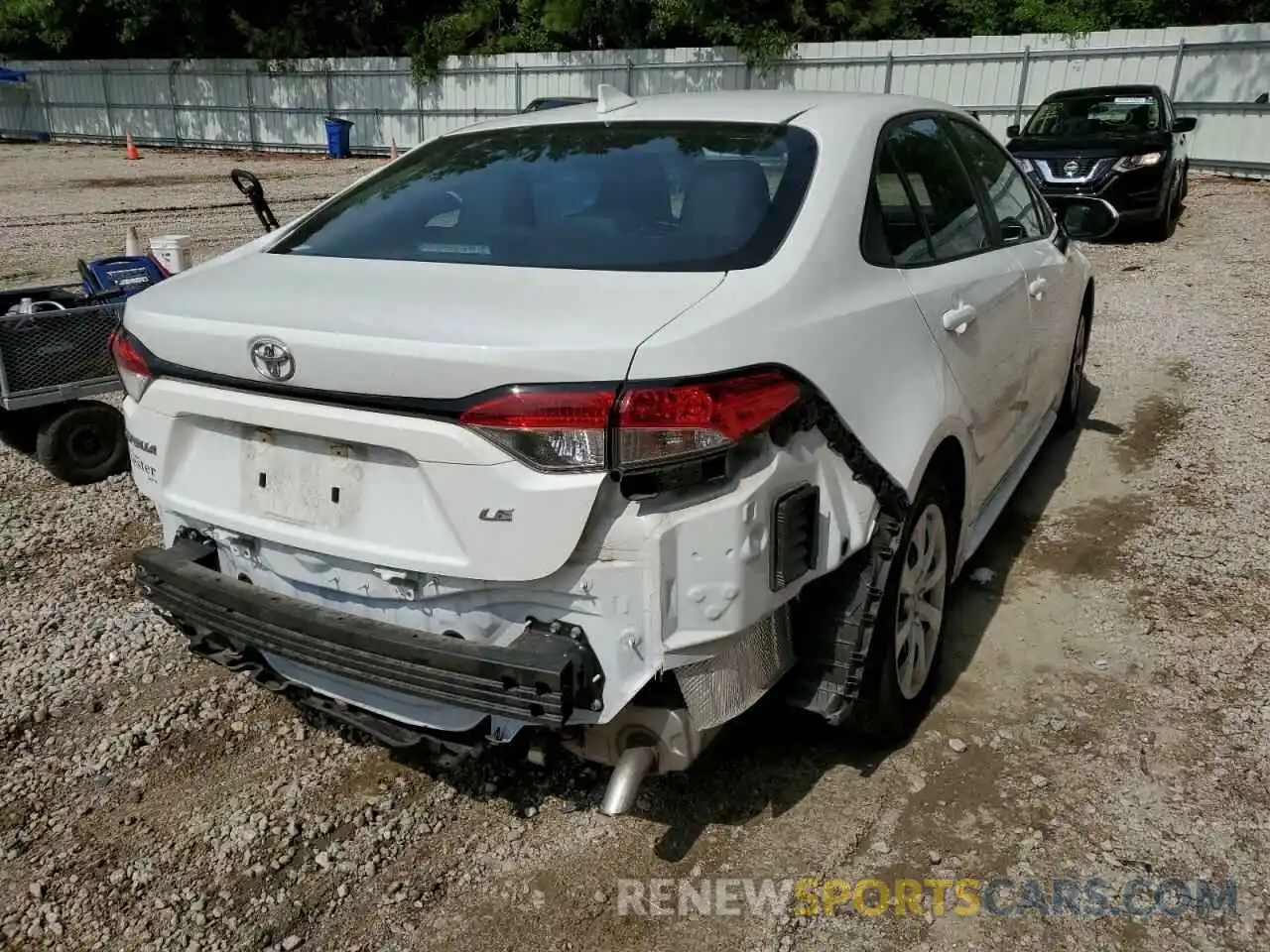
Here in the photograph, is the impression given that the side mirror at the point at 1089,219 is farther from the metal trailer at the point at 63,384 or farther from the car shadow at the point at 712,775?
the metal trailer at the point at 63,384

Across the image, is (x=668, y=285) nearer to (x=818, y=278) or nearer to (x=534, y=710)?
(x=818, y=278)

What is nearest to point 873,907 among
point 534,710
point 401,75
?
point 534,710

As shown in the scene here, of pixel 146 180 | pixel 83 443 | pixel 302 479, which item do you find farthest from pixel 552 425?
pixel 146 180

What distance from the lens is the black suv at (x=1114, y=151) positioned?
423 inches

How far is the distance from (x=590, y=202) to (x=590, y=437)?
1055 mm

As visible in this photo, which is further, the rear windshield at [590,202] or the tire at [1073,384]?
the tire at [1073,384]

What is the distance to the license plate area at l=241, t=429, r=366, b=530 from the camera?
2.24 meters

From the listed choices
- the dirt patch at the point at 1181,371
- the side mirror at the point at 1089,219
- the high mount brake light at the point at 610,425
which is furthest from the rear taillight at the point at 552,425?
the dirt patch at the point at 1181,371

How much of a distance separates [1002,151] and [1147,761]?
2.36 m

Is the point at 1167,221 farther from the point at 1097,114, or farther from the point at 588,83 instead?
the point at 588,83

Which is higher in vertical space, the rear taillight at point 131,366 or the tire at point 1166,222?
the rear taillight at point 131,366

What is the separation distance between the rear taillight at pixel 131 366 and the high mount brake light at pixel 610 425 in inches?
39.8

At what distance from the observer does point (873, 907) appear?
2.40 metres

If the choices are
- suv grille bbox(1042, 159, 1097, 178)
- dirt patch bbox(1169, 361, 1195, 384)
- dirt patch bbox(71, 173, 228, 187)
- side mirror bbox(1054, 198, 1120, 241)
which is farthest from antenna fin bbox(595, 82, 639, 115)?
dirt patch bbox(71, 173, 228, 187)
